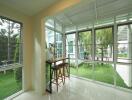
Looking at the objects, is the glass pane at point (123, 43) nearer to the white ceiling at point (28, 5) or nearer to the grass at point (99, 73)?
the grass at point (99, 73)

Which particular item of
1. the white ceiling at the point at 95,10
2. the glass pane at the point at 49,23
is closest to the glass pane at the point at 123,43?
the white ceiling at the point at 95,10

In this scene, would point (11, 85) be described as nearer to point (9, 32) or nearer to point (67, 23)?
point (9, 32)


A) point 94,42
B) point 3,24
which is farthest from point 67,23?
point 3,24

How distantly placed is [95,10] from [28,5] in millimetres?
2237

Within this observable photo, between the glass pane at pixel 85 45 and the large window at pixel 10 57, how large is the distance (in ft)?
9.03

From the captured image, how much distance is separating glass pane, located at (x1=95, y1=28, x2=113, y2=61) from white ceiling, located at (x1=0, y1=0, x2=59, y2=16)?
235 centimetres

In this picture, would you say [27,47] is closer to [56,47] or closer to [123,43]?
[56,47]

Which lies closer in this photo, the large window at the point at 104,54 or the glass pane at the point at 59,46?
the large window at the point at 104,54

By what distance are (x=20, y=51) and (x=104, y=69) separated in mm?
3283

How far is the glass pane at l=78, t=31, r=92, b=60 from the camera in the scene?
5.01 meters

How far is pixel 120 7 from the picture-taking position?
366 centimetres

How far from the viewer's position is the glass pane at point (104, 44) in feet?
14.2

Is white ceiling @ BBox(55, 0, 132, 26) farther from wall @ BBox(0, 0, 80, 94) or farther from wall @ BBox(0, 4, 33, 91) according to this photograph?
wall @ BBox(0, 4, 33, 91)

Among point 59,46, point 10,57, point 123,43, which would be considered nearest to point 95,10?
point 123,43
